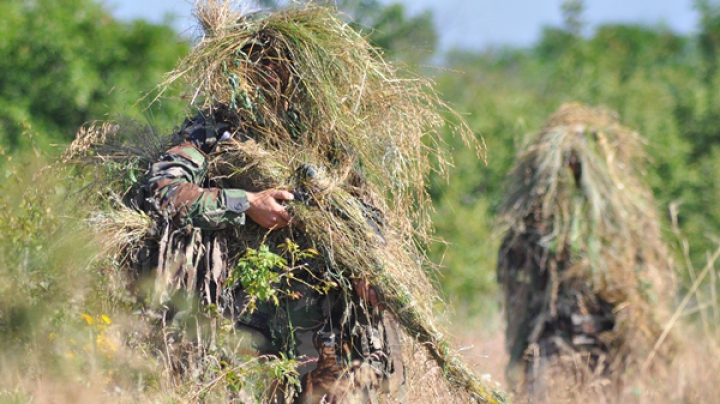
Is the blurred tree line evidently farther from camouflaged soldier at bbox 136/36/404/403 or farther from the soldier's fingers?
the soldier's fingers

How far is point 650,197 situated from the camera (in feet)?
19.5

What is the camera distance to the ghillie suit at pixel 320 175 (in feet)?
10.4

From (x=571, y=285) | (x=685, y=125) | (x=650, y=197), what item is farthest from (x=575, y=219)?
(x=685, y=125)

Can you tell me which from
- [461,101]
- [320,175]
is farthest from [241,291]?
[461,101]

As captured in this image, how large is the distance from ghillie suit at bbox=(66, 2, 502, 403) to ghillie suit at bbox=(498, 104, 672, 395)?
215cm

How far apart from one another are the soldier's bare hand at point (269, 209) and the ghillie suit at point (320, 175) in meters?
0.04

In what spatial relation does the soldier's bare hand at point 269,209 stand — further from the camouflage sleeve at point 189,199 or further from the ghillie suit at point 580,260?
the ghillie suit at point 580,260

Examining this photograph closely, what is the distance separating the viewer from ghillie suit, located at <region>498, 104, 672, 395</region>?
17.5 feet

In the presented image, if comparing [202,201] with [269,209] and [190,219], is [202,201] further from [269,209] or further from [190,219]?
[269,209]

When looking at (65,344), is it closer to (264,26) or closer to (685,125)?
(264,26)

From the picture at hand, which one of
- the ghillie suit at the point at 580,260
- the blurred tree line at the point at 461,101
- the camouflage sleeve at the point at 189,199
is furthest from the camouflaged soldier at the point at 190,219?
the ghillie suit at the point at 580,260

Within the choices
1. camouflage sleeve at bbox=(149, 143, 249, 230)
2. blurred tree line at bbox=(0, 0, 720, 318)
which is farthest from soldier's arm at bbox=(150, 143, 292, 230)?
blurred tree line at bbox=(0, 0, 720, 318)

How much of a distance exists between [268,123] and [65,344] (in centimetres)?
117

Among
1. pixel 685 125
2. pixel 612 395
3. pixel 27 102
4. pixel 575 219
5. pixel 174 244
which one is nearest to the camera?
pixel 174 244
